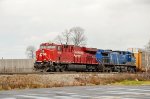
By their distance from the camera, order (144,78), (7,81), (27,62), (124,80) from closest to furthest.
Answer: (7,81)
(124,80)
(144,78)
(27,62)

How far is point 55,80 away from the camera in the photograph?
3381 centimetres

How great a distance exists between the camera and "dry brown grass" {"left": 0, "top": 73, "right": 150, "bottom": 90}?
30495 millimetres

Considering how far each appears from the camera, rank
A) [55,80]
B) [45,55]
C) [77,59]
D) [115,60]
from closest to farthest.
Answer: [55,80] → [45,55] → [77,59] → [115,60]

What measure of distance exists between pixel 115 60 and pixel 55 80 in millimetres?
20251

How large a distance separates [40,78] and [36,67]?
11.1 metres

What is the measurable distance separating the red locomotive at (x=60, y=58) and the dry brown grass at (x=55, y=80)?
6.32 metres

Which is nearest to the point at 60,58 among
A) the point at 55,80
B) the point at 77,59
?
the point at 77,59

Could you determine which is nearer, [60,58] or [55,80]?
[55,80]

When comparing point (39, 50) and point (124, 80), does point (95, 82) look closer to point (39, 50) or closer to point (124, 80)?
point (124, 80)

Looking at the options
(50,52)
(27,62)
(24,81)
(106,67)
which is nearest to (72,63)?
(50,52)

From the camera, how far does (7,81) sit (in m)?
30.4

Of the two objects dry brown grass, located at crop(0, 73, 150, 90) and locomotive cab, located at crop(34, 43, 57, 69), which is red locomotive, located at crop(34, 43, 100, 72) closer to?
locomotive cab, located at crop(34, 43, 57, 69)

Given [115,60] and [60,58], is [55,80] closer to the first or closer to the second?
[60,58]

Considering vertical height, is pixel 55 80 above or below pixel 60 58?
below
